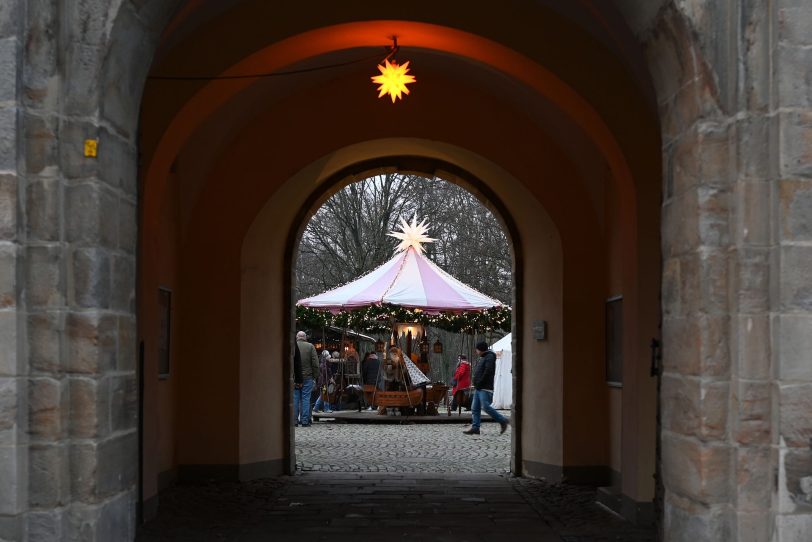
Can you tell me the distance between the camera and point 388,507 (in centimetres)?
913

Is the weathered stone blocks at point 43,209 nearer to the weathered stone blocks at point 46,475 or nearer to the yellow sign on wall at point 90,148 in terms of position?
the yellow sign on wall at point 90,148

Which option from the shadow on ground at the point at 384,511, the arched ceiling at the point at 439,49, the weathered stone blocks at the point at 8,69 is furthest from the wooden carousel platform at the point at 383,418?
the weathered stone blocks at the point at 8,69

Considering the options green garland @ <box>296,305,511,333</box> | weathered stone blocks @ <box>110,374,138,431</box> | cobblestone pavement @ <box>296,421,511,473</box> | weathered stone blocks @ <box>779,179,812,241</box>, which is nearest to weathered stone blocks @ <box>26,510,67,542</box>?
weathered stone blocks @ <box>110,374,138,431</box>

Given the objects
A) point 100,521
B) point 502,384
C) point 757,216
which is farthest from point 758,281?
point 502,384

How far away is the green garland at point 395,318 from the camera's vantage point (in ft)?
61.8

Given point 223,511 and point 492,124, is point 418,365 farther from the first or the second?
point 223,511

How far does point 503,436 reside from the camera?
16641 mm

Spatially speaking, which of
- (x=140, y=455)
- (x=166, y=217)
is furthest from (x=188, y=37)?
(x=140, y=455)

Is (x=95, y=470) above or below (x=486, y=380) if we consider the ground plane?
above

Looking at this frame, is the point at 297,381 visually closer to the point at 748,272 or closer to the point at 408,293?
the point at 408,293

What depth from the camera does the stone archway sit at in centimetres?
427

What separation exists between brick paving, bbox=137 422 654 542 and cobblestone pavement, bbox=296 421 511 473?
3cm

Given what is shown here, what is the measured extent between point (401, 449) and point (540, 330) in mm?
3858

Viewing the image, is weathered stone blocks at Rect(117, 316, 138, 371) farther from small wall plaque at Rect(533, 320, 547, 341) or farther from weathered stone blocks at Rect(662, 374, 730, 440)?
small wall plaque at Rect(533, 320, 547, 341)
